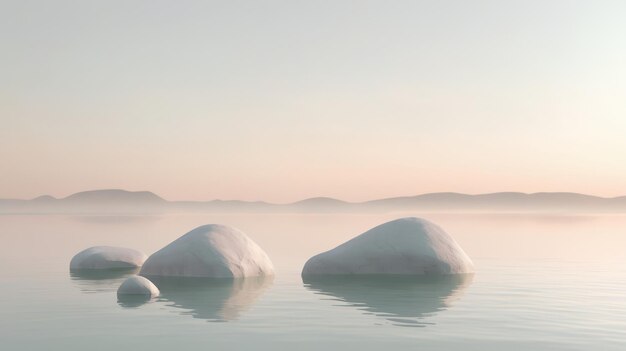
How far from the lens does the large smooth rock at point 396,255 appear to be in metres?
22.2

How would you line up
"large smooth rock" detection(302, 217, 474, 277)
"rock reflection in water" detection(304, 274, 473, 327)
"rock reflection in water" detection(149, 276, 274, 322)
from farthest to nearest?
"large smooth rock" detection(302, 217, 474, 277)
"rock reflection in water" detection(304, 274, 473, 327)
"rock reflection in water" detection(149, 276, 274, 322)

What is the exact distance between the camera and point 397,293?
1795 cm

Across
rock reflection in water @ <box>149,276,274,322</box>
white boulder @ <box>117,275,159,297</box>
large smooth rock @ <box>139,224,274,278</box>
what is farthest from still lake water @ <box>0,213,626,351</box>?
large smooth rock @ <box>139,224,274,278</box>

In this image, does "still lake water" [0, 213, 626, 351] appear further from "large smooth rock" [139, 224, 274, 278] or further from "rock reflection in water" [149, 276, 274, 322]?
"large smooth rock" [139, 224, 274, 278]

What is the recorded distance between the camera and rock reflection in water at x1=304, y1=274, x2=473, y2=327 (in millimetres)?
14922

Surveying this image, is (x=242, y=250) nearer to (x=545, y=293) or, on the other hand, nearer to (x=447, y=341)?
(x=545, y=293)

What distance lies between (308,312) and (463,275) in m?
8.69

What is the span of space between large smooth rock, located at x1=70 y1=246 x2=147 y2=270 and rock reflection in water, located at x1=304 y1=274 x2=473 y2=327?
7363mm

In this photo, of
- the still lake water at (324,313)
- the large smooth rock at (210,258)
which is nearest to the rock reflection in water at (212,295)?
the still lake water at (324,313)

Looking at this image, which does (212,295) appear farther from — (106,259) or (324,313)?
(106,259)

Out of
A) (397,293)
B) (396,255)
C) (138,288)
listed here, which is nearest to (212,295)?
(138,288)

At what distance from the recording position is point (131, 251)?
25.5m

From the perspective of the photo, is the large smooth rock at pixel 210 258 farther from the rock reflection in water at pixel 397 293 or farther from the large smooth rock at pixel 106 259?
the large smooth rock at pixel 106 259

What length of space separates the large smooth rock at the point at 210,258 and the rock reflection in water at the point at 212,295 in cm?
46
